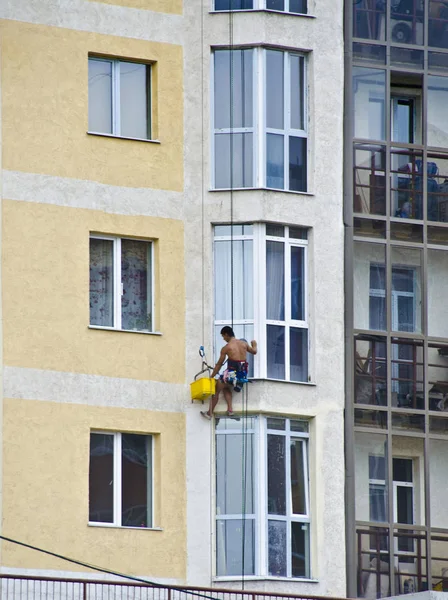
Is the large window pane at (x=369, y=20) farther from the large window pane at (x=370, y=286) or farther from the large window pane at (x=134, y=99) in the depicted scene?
the large window pane at (x=134, y=99)

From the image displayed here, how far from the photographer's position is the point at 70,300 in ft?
132

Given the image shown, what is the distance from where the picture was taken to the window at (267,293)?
4122cm

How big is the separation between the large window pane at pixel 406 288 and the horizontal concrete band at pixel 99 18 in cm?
A: 603

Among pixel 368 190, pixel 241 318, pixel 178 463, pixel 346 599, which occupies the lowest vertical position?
pixel 346 599

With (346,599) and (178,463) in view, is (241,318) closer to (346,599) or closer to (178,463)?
(178,463)

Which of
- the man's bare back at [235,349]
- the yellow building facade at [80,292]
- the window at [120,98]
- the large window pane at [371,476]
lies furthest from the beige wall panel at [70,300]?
the large window pane at [371,476]

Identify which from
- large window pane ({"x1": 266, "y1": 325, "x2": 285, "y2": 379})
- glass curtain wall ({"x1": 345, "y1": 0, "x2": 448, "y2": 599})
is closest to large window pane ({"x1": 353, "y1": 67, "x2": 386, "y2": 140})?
glass curtain wall ({"x1": 345, "y1": 0, "x2": 448, "y2": 599})

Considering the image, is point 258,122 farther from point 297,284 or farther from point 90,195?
point 90,195

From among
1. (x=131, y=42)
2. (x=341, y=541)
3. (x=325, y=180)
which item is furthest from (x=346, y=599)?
(x=131, y=42)

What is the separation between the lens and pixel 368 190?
42812 millimetres

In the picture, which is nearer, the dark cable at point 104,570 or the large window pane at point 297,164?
the dark cable at point 104,570

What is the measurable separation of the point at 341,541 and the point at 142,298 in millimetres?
5814

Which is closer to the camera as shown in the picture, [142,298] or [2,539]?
[2,539]

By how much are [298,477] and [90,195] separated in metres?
6.47
